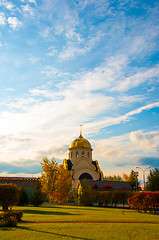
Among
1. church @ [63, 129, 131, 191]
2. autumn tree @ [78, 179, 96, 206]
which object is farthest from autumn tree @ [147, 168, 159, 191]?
autumn tree @ [78, 179, 96, 206]

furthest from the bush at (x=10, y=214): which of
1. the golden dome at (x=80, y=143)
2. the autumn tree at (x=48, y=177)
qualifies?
the golden dome at (x=80, y=143)

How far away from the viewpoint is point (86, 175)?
202 feet

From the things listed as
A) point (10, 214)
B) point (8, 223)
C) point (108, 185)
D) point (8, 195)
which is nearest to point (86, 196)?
point (108, 185)

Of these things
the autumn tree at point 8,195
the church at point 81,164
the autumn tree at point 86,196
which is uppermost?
the church at point 81,164

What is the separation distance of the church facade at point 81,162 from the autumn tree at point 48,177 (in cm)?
1922

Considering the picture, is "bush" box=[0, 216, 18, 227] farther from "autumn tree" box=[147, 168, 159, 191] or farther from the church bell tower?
"autumn tree" box=[147, 168, 159, 191]

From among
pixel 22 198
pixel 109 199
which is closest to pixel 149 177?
pixel 109 199

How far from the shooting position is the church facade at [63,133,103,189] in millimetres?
61031

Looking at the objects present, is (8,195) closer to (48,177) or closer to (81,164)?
(48,177)

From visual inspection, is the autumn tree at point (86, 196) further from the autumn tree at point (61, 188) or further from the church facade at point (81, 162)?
the church facade at point (81, 162)

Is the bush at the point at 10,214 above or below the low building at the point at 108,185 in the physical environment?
below

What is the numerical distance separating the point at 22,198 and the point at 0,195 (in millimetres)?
17543

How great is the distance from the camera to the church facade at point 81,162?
200ft

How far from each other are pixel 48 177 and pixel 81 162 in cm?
2111
